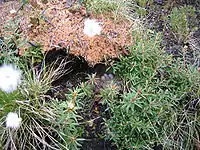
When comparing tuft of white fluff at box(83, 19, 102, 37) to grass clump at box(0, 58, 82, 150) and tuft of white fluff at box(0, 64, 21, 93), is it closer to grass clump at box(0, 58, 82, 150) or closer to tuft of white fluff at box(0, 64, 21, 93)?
grass clump at box(0, 58, 82, 150)

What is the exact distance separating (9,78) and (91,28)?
0.71 meters

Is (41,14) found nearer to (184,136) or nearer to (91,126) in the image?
(91,126)

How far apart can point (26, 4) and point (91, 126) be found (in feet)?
3.68

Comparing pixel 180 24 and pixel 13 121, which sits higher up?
pixel 180 24

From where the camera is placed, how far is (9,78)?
229 centimetres

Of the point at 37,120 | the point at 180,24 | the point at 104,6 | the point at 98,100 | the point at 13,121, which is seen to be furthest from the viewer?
the point at 180,24

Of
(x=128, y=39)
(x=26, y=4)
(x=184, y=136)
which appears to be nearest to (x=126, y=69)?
(x=128, y=39)

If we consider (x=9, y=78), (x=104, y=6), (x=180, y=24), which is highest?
(x=104, y=6)

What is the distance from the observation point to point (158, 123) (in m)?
2.41

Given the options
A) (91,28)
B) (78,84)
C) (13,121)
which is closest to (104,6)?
(91,28)

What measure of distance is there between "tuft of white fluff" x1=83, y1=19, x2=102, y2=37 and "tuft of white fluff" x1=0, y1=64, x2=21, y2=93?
0.58 metres

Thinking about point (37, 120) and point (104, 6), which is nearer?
point (37, 120)

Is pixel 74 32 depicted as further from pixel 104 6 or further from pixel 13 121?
pixel 13 121

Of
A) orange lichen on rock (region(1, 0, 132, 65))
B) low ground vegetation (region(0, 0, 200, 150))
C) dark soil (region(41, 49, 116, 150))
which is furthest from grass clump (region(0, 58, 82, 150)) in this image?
orange lichen on rock (region(1, 0, 132, 65))
